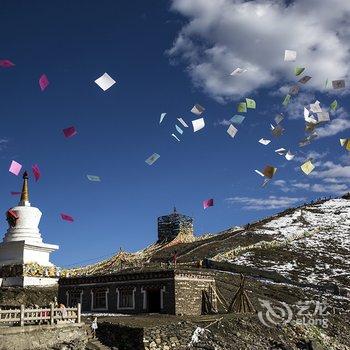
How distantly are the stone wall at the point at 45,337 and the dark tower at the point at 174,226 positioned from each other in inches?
2975

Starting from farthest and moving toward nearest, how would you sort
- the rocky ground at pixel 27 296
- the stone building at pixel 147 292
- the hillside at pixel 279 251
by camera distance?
the hillside at pixel 279 251, the rocky ground at pixel 27 296, the stone building at pixel 147 292

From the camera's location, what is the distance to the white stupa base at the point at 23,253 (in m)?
58.0

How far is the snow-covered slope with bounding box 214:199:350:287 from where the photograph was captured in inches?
2692

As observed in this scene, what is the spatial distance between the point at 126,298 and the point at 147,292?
6.82 feet

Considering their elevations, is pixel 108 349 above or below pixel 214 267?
below

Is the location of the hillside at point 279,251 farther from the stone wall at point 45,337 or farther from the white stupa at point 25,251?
the stone wall at point 45,337

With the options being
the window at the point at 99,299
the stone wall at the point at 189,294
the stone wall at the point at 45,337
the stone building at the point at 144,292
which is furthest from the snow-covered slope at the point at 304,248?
the stone wall at the point at 45,337

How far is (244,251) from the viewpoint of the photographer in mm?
81312

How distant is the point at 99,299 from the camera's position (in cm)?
4484

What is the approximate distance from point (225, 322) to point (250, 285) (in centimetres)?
1967

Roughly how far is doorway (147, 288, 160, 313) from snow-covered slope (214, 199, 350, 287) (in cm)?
2524

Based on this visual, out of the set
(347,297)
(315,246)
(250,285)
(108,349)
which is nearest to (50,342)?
(108,349)

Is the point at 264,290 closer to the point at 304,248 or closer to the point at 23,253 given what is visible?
the point at 23,253

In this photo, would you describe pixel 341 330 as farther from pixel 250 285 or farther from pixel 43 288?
pixel 43 288
